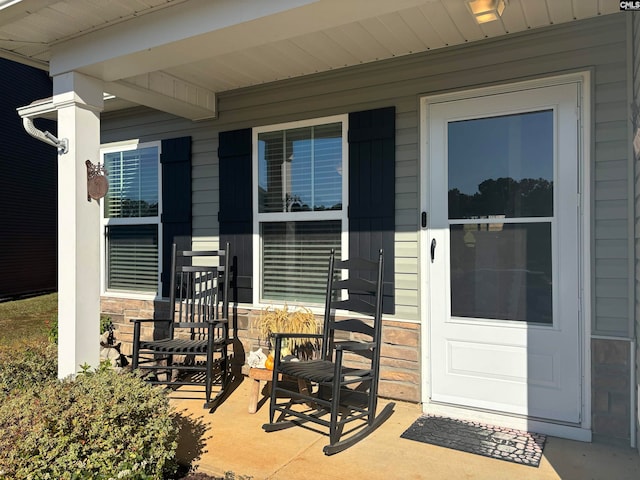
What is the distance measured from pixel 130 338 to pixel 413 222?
3083mm

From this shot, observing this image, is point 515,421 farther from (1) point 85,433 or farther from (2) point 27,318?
(2) point 27,318

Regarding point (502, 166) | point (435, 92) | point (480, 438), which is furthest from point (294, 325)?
point (435, 92)

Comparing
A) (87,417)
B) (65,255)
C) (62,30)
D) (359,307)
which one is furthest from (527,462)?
(62,30)

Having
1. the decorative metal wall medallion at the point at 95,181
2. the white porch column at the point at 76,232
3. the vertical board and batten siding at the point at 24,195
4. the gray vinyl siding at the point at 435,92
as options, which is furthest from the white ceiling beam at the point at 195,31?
the vertical board and batten siding at the point at 24,195

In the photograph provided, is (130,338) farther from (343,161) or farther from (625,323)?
(625,323)

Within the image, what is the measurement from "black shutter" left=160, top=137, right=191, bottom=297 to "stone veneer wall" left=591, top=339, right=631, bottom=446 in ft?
10.8

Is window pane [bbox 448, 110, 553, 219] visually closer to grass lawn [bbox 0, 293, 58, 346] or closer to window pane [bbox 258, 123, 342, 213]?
window pane [bbox 258, 123, 342, 213]

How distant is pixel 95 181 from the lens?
3014mm

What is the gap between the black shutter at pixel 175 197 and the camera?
4.30 m

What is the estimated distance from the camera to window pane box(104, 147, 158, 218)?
4.60 metres

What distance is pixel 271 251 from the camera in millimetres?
3912

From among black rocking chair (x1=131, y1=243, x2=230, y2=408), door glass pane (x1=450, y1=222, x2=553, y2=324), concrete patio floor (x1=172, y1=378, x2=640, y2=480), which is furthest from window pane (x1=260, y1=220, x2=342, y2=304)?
concrete patio floor (x1=172, y1=378, x2=640, y2=480)

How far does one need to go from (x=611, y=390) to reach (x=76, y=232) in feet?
10.8

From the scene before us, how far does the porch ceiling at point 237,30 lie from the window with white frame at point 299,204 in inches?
22.0
